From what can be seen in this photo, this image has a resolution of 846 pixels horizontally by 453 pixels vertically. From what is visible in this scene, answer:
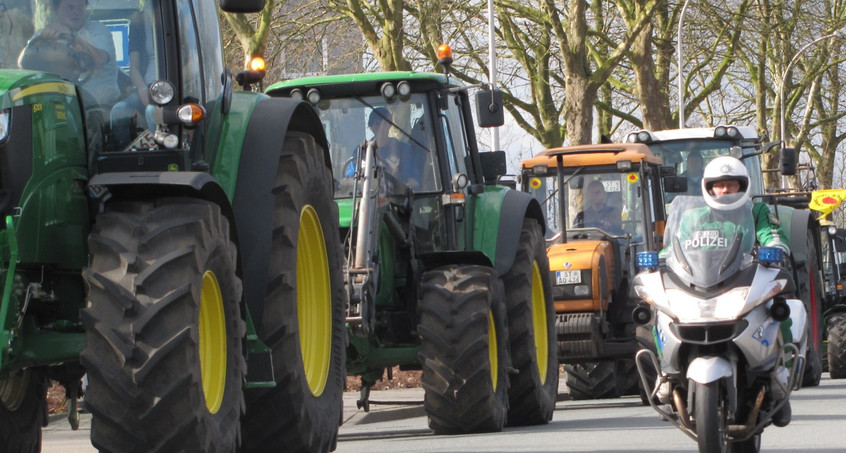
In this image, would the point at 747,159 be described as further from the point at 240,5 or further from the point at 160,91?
the point at 160,91

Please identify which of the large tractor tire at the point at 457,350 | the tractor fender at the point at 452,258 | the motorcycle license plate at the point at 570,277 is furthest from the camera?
the motorcycle license plate at the point at 570,277

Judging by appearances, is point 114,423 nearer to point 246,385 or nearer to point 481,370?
point 246,385

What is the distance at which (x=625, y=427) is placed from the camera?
458 inches

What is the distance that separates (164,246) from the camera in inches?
242

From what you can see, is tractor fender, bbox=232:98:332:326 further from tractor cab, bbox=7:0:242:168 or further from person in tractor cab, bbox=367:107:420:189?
person in tractor cab, bbox=367:107:420:189

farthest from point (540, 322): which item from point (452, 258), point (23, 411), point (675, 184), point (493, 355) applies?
point (23, 411)

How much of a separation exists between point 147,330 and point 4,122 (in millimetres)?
1003

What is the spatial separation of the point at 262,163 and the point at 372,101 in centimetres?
462

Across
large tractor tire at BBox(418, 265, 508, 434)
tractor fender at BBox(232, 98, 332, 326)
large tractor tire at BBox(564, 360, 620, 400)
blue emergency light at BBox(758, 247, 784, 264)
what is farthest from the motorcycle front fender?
large tractor tire at BBox(564, 360, 620, 400)

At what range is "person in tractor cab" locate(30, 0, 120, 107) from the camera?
22.2 ft

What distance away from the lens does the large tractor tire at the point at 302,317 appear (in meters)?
7.37

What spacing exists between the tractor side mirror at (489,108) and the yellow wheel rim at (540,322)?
6.28 ft

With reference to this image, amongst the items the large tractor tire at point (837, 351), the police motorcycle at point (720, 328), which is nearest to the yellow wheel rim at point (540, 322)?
the police motorcycle at point (720, 328)

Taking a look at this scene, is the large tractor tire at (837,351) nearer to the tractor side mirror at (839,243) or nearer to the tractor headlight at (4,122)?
the tractor side mirror at (839,243)
